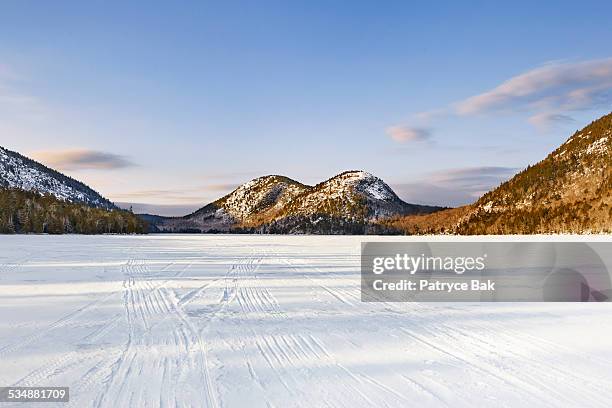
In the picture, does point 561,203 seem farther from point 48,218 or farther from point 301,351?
point 301,351

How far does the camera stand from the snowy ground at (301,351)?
16.3 ft

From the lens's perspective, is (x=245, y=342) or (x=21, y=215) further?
(x=21, y=215)

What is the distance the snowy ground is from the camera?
16.3 ft

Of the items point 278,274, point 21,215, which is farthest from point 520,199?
point 278,274

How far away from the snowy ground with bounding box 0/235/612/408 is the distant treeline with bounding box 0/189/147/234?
101 meters

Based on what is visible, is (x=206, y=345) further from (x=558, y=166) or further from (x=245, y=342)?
(x=558, y=166)

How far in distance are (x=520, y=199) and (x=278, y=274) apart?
19387 centimetres

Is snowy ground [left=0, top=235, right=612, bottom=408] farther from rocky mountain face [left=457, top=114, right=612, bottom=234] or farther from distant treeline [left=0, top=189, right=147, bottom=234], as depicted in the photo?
rocky mountain face [left=457, top=114, right=612, bottom=234]

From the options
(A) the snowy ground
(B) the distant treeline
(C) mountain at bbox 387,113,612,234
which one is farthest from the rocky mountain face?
(B) the distant treeline

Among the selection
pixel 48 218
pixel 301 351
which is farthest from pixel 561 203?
pixel 301 351

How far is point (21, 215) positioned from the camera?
99250mm

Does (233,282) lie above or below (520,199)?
below

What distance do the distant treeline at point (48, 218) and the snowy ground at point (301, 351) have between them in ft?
333

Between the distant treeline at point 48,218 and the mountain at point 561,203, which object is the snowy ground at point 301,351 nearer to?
the distant treeline at point 48,218
